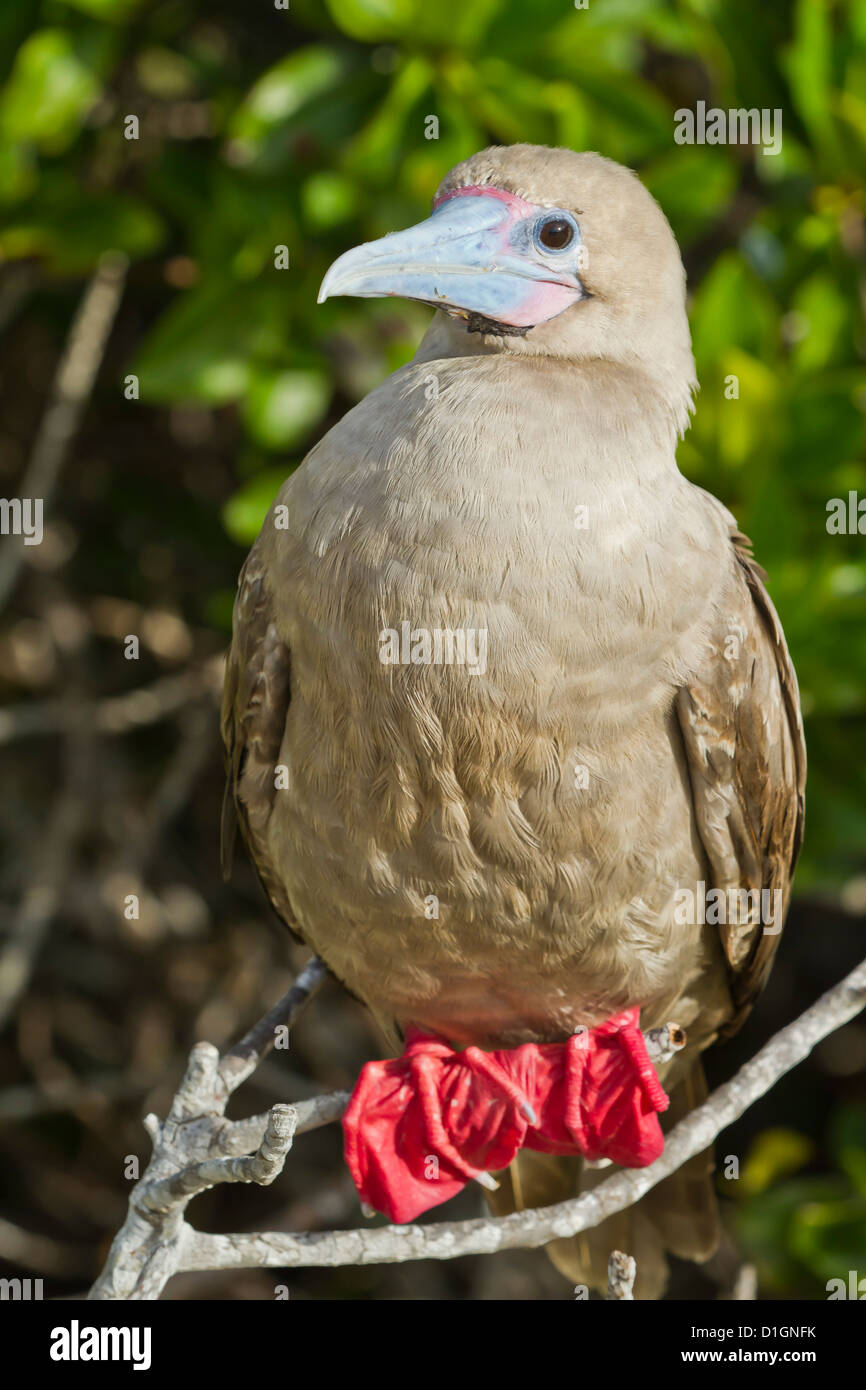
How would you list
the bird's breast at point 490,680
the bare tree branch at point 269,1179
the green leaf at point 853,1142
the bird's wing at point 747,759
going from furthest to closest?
the green leaf at point 853,1142
the bird's wing at point 747,759
the bird's breast at point 490,680
the bare tree branch at point 269,1179

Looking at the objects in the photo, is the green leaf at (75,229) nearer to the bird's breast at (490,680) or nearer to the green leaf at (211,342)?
the green leaf at (211,342)

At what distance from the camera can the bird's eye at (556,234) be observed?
2.77 meters

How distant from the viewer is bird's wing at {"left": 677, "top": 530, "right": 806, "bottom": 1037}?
286 centimetres

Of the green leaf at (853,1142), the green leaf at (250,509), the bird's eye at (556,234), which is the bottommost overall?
the green leaf at (853,1142)

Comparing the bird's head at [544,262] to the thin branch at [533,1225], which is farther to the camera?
the bird's head at [544,262]

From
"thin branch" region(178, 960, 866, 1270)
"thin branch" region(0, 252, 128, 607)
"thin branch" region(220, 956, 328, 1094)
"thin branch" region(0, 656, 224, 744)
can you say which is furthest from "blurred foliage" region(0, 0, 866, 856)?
"thin branch" region(178, 960, 866, 1270)

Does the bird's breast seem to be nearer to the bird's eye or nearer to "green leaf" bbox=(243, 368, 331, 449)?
the bird's eye

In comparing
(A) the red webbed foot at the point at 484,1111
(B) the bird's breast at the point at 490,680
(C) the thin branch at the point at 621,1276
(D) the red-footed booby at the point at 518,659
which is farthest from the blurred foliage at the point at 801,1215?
(C) the thin branch at the point at 621,1276

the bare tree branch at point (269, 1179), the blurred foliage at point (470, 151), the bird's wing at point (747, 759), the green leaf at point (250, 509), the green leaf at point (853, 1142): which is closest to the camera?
the bare tree branch at point (269, 1179)

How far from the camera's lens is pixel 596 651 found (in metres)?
2.59

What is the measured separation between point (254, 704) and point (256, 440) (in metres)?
1.40

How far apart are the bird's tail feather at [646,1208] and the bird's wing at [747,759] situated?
1.46 ft

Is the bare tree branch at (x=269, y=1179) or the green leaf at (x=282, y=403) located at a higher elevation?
the green leaf at (x=282, y=403)

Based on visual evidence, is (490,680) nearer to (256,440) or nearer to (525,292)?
(525,292)
